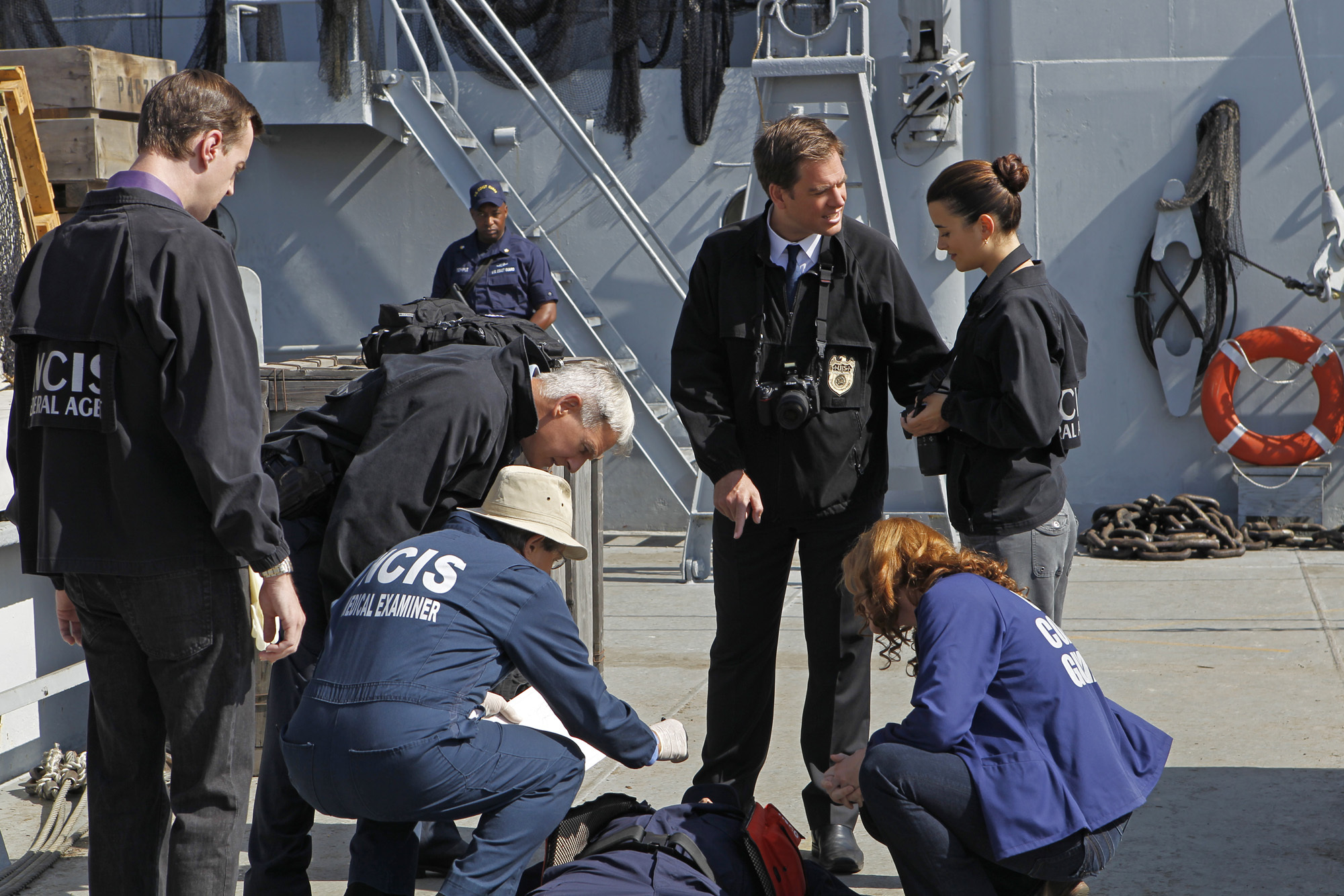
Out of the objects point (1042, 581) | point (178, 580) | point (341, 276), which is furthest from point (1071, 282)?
point (178, 580)

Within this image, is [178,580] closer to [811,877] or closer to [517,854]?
[517,854]

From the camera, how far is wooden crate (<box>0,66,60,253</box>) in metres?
6.54

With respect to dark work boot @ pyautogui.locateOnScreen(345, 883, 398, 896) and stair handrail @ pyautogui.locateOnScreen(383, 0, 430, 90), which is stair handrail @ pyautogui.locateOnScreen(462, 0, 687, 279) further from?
dark work boot @ pyautogui.locateOnScreen(345, 883, 398, 896)

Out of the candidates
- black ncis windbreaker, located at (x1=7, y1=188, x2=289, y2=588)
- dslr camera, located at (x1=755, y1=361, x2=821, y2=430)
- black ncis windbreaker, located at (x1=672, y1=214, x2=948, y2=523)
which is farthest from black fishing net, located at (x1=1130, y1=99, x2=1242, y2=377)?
black ncis windbreaker, located at (x1=7, y1=188, x2=289, y2=588)

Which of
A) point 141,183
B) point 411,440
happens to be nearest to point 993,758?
point 411,440

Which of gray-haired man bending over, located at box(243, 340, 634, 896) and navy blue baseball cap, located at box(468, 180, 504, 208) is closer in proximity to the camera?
gray-haired man bending over, located at box(243, 340, 634, 896)

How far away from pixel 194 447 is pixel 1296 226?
9081 mm

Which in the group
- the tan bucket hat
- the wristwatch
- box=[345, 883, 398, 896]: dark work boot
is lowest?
box=[345, 883, 398, 896]: dark work boot

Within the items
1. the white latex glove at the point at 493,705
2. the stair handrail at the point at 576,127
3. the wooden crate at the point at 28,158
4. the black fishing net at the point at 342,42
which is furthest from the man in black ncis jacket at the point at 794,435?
the black fishing net at the point at 342,42

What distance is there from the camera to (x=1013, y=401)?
3.34 m

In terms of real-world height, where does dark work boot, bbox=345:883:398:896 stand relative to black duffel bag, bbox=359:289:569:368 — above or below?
below

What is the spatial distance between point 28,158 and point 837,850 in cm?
574

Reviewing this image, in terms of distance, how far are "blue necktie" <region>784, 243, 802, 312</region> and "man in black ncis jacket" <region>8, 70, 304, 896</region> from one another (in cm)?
162

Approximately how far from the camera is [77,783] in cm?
429
